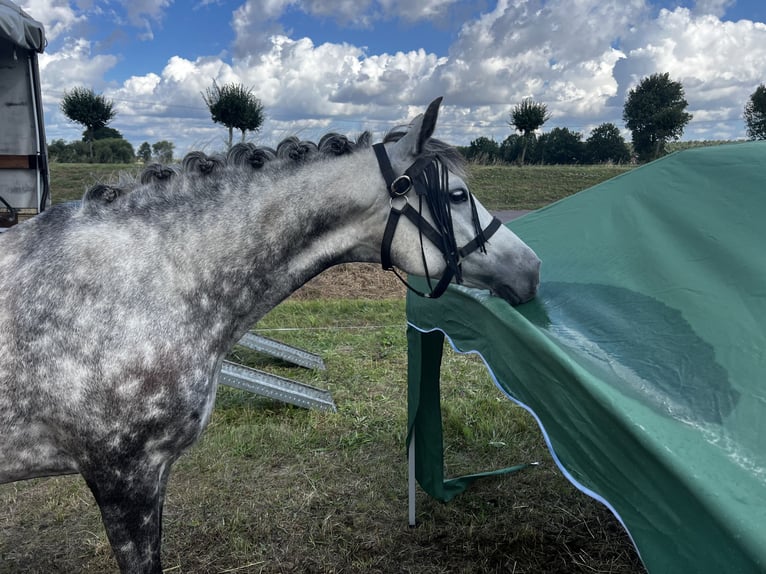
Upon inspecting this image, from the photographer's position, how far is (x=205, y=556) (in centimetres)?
322

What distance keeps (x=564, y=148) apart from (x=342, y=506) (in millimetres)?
34065

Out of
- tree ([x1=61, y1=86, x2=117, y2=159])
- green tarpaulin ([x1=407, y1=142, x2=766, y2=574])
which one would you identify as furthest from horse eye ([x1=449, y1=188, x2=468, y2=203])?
tree ([x1=61, y1=86, x2=117, y2=159])

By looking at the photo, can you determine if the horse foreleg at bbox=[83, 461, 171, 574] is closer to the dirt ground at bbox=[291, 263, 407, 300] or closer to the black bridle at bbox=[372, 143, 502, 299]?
the black bridle at bbox=[372, 143, 502, 299]

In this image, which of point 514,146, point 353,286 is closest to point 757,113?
point 514,146

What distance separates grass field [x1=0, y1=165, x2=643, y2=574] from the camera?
10.4 ft

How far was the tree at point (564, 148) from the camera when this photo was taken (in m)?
33.9

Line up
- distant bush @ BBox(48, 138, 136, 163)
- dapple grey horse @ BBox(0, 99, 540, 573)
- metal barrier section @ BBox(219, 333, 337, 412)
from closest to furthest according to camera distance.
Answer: dapple grey horse @ BBox(0, 99, 540, 573) < metal barrier section @ BBox(219, 333, 337, 412) < distant bush @ BBox(48, 138, 136, 163)

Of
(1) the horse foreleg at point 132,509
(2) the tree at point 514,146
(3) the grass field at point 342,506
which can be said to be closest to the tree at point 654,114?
(2) the tree at point 514,146

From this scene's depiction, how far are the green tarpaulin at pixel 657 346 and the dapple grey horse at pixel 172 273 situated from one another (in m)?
0.37

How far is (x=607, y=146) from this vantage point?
111 ft

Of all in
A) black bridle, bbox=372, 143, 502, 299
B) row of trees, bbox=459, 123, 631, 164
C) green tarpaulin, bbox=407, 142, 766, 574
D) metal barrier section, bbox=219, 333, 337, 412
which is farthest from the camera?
row of trees, bbox=459, 123, 631, 164

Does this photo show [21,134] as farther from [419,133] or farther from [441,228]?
[441,228]

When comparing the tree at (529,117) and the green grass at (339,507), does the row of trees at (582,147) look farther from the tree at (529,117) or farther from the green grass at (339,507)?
the green grass at (339,507)

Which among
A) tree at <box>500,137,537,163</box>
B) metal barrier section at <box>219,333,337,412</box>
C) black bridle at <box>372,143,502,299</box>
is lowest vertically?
metal barrier section at <box>219,333,337,412</box>
